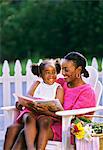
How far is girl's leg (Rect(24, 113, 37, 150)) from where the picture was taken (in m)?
5.30

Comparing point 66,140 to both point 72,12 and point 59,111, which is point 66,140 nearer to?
point 59,111

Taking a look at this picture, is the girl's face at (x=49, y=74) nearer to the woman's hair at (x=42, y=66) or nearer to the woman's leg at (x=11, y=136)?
the woman's hair at (x=42, y=66)

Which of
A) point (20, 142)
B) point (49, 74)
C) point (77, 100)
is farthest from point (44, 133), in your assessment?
point (49, 74)

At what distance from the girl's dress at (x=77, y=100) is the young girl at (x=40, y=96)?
3.1 inches

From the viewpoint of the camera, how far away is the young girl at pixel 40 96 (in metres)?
5.32

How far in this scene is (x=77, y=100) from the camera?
5.55 meters

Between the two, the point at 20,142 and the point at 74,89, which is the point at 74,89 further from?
the point at 20,142

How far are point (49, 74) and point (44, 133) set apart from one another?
23.6 inches

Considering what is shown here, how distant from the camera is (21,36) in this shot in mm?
19016

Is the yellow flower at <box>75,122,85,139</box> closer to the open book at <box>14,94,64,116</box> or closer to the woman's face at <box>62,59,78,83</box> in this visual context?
the open book at <box>14,94,64,116</box>

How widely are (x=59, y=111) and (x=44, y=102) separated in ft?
0.52

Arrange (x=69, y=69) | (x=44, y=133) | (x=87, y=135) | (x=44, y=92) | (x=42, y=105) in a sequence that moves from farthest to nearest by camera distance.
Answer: (x=44, y=92) < (x=69, y=69) < (x=42, y=105) < (x=44, y=133) < (x=87, y=135)

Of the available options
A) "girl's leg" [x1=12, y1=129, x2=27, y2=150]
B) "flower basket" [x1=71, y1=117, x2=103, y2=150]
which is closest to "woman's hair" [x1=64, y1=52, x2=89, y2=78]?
"flower basket" [x1=71, y1=117, x2=103, y2=150]

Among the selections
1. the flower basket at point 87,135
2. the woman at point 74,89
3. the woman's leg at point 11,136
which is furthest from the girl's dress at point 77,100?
the woman's leg at point 11,136
